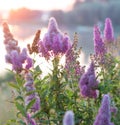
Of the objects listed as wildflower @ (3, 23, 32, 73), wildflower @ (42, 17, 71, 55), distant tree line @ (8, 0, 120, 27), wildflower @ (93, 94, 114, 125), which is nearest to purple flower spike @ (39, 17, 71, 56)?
wildflower @ (42, 17, 71, 55)

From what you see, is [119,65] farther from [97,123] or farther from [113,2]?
[113,2]

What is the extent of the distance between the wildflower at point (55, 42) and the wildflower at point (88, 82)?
0.86 ft

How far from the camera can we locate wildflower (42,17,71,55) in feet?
9.47

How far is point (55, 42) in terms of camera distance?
288cm

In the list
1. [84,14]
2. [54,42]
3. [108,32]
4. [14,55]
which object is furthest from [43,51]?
[84,14]

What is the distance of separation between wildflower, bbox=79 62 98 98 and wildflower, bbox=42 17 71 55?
26 centimetres

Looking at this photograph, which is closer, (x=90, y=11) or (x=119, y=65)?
(x=119, y=65)

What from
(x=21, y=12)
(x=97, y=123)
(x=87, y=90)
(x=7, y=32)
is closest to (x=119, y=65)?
(x=87, y=90)

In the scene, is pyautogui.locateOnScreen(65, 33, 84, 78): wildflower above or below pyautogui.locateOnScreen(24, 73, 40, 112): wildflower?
above

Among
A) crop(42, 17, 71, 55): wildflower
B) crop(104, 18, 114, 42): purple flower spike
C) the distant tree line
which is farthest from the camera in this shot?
the distant tree line

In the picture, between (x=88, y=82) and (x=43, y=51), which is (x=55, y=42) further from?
(x=88, y=82)

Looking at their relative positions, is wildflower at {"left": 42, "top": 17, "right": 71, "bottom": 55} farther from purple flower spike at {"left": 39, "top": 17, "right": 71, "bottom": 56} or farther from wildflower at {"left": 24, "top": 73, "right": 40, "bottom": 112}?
wildflower at {"left": 24, "top": 73, "right": 40, "bottom": 112}

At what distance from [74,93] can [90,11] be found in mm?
38088

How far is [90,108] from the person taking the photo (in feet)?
9.87
